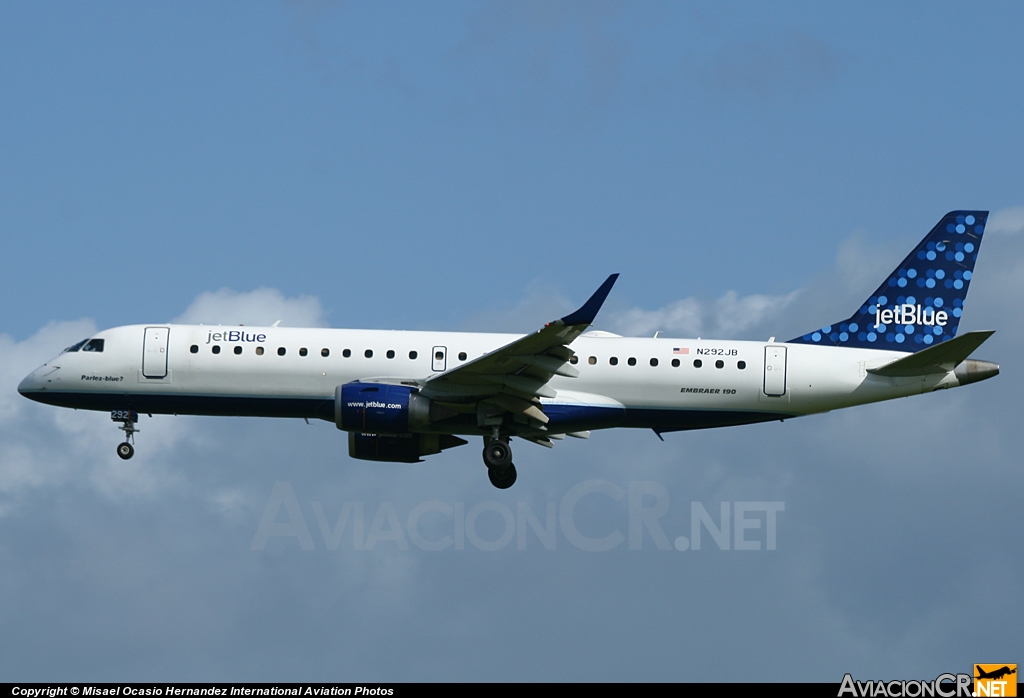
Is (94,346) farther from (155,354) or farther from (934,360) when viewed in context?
(934,360)

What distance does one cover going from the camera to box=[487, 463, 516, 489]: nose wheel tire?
42.4 meters

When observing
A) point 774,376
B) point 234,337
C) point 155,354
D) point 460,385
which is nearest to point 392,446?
point 460,385

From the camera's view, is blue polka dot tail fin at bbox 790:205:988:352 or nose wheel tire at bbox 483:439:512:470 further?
blue polka dot tail fin at bbox 790:205:988:352

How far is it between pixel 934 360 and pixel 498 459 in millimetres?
11802

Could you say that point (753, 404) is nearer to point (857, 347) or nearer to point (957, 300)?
point (857, 347)

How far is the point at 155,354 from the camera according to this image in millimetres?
42750

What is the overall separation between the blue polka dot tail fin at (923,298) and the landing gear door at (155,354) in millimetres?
17423

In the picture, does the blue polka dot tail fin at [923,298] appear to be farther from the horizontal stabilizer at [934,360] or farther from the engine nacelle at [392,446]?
the engine nacelle at [392,446]

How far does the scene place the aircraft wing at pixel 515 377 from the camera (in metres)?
39.2

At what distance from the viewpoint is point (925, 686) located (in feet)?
107

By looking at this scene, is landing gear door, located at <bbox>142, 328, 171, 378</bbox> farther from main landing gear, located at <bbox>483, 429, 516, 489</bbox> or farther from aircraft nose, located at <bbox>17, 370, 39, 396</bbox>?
main landing gear, located at <bbox>483, 429, 516, 489</bbox>

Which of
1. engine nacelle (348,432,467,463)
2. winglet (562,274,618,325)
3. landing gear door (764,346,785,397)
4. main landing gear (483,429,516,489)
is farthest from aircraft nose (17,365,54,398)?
landing gear door (764,346,785,397)

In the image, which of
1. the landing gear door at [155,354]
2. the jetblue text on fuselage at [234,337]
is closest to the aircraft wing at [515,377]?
the jetblue text on fuselage at [234,337]

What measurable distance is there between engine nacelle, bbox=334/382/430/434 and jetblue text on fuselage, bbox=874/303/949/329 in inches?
521
